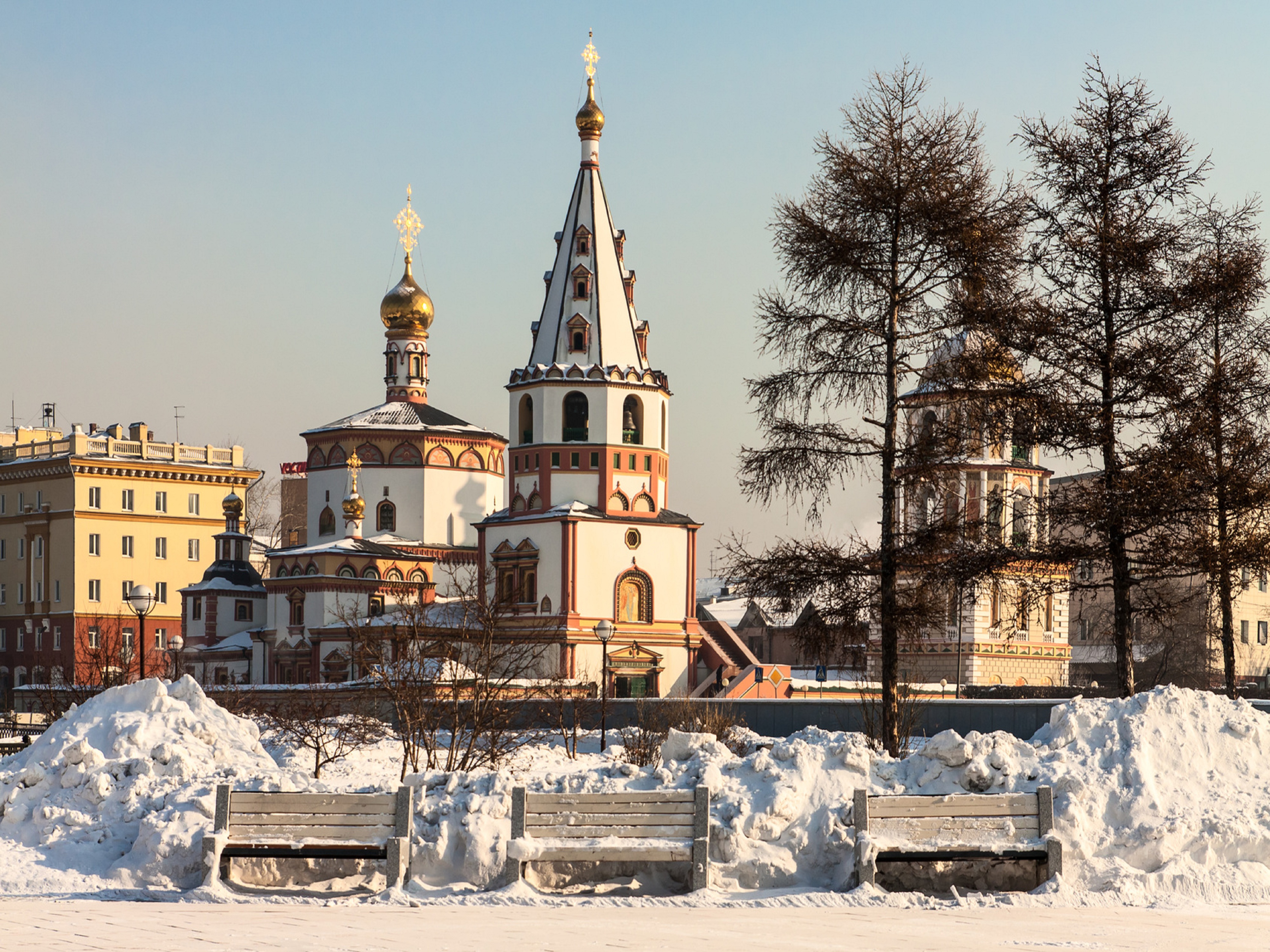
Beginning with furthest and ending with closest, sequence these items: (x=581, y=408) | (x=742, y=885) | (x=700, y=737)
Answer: (x=581, y=408) < (x=700, y=737) < (x=742, y=885)

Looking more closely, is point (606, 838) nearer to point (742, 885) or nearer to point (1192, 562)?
point (742, 885)

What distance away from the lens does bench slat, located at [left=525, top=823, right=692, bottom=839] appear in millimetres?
11969

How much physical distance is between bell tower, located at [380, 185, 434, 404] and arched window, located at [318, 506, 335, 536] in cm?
578

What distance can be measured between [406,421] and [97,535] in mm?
17228

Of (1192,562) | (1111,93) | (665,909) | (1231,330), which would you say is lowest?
(665,909)

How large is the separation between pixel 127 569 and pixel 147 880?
2580 inches

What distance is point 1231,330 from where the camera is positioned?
1939 cm

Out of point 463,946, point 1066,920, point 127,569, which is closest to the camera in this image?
point 463,946

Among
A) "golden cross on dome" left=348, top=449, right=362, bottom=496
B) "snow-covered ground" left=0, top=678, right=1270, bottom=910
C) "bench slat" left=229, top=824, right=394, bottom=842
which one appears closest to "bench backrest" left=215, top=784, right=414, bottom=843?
"bench slat" left=229, top=824, right=394, bottom=842

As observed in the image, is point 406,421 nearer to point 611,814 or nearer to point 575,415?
point 575,415

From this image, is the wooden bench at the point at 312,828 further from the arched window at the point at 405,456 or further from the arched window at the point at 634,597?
the arched window at the point at 405,456

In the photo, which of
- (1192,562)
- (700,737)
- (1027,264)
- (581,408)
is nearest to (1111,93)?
(1027,264)

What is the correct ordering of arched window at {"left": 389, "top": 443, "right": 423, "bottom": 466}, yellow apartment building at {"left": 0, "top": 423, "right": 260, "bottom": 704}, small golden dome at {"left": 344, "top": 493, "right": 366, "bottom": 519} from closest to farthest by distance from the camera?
small golden dome at {"left": 344, "top": 493, "right": 366, "bottom": 519}
arched window at {"left": 389, "top": 443, "right": 423, "bottom": 466}
yellow apartment building at {"left": 0, "top": 423, "right": 260, "bottom": 704}

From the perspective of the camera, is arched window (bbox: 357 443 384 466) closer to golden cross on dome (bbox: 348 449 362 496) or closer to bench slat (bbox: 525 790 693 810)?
golden cross on dome (bbox: 348 449 362 496)
